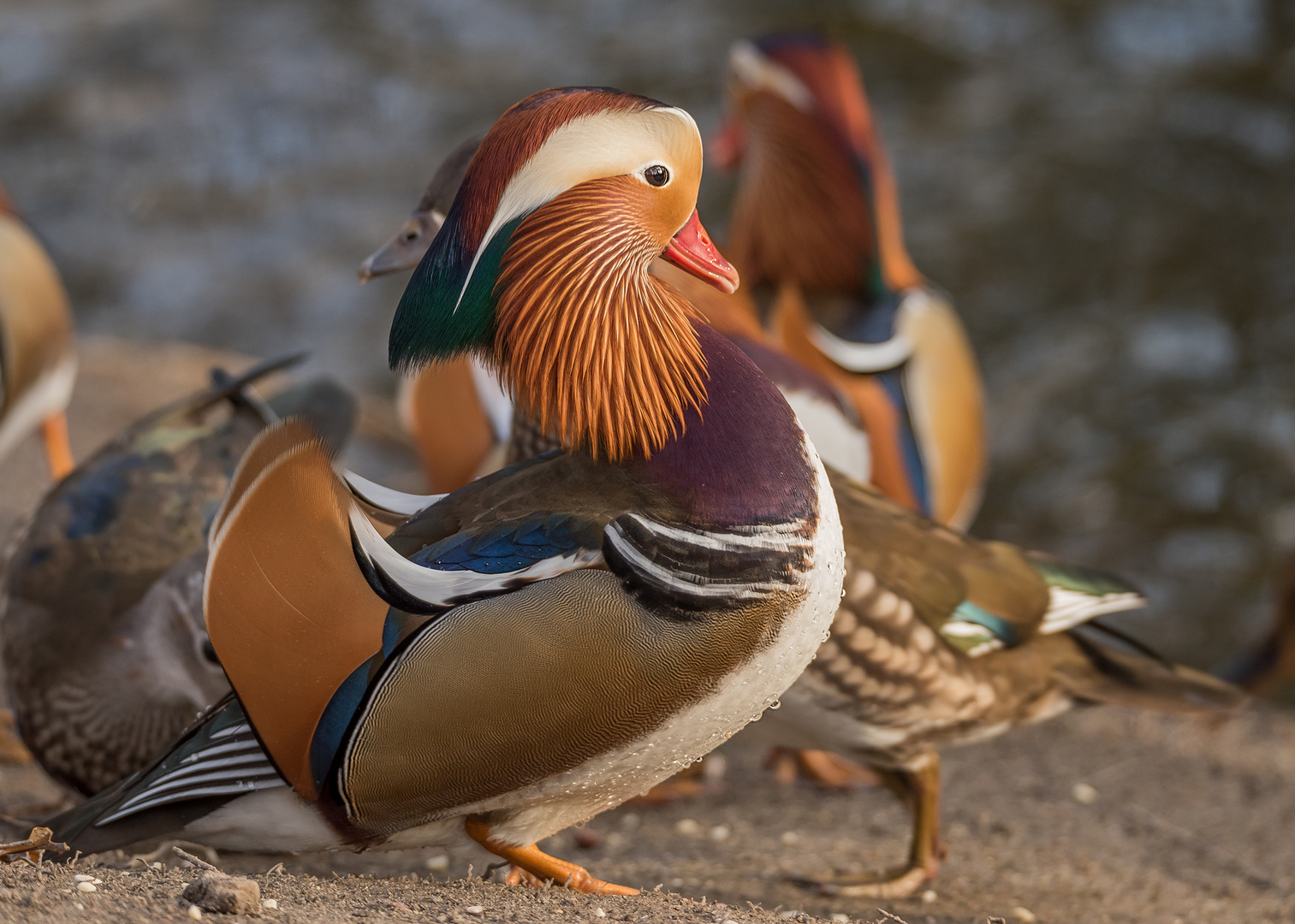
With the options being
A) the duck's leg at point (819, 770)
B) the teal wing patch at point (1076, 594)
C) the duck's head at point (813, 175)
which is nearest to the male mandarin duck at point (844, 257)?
the duck's head at point (813, 175)

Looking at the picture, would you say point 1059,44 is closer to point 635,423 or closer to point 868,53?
point 868,53

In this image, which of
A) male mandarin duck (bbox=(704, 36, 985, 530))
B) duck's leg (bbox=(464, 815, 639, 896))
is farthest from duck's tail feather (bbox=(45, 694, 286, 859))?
male mandarin duck (bbox=(704, 36, 985, 530))

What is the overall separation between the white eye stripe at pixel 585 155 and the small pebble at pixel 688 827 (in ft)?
4.94

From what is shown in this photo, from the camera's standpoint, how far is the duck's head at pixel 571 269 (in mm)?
1769

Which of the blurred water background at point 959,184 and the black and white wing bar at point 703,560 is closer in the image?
the black and white wing bar at point 703,560

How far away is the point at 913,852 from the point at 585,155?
1.47 meters

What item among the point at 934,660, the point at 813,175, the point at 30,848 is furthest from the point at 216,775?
the point at 813,175

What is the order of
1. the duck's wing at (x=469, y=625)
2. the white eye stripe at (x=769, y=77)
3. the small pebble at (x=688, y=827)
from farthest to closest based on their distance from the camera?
the white eye stripe at (x=769, y=77) → the small pebble at (x=688, y=827) → the duck's wing at (x=469, y=625)

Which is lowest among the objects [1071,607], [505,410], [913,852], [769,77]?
[913,852]

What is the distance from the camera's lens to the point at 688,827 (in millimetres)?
2930

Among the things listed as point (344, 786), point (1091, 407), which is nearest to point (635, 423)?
point (344, 786)

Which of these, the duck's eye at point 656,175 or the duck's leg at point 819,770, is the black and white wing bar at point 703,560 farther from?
the duck's leg at point 819,770

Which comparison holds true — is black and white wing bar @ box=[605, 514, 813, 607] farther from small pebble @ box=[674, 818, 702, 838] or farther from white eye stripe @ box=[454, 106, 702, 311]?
small pebble @ box=[674, 818, 702, 838]

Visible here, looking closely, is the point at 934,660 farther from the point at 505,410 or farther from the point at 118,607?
the point at 118,607
